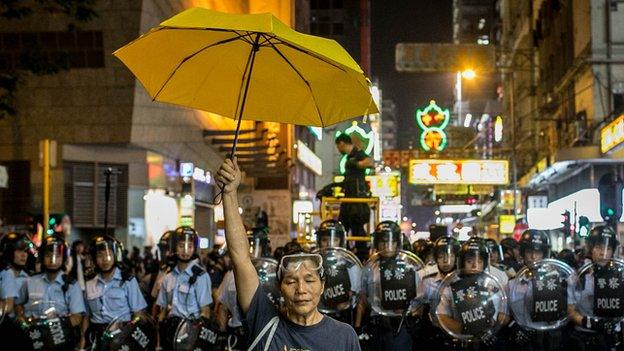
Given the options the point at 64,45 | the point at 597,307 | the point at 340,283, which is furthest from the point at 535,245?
the point at 64,45

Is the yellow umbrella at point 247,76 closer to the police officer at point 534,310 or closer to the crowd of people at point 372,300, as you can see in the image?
the crowd of people at point 372,300

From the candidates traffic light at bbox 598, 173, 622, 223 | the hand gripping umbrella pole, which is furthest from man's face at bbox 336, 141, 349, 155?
the hand gripping umbrella pole

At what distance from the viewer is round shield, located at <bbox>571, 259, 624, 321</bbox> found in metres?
11.0

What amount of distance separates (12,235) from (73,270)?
117 centimetres

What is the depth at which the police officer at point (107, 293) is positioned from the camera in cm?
1144

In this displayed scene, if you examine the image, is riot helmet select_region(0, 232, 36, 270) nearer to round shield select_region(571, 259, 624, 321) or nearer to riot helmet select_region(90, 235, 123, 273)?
riot helmet select_region(90, 235, 123, 273)

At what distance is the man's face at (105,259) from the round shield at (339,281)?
2.56 meters

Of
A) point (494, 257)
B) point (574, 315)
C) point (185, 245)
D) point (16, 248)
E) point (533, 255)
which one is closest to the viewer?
point (574, 315)

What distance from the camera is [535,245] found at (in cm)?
1240

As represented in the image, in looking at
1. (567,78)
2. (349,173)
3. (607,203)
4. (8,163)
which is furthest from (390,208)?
(349,173)

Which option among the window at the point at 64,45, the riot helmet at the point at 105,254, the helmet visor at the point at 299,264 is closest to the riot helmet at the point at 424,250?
the riot helmet at the point at 105,254

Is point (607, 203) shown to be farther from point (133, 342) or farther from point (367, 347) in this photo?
point (133, 342)

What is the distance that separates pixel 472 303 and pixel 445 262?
1.27m

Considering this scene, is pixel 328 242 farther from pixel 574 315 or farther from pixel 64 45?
pixel 64 45
